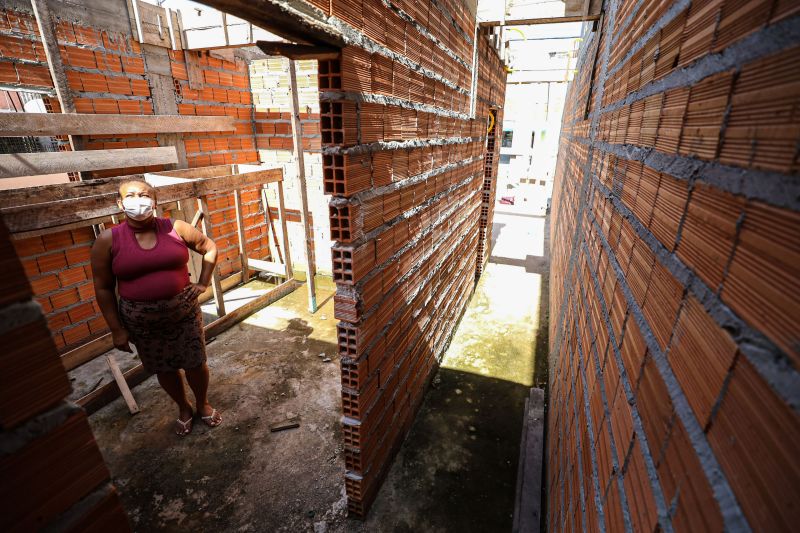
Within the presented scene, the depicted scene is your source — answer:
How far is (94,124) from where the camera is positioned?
4113 millimetres

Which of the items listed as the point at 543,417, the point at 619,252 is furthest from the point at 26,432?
the point at 543,417

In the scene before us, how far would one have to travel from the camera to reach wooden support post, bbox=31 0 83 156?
4082 millimetres

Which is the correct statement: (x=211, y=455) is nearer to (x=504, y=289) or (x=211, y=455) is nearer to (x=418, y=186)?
(x=418, y=186)

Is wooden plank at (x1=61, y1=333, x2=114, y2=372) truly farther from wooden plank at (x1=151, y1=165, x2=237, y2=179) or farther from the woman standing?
wooden plank at (x1=151, y1=165, x2=237, y2=179)

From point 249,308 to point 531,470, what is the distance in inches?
184

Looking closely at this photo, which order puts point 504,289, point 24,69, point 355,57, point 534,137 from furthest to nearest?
point 534,137 → point 504,289 → point 24,69 → point 355,57

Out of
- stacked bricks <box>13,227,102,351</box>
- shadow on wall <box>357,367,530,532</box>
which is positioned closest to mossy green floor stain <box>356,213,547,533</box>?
shadow on wall <box>357,367,530,532</box>

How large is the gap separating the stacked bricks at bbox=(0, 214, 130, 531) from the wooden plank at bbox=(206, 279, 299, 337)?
4470mm

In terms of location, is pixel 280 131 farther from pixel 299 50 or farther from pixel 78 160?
pixel 299 50

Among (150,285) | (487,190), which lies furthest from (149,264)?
(487,190)

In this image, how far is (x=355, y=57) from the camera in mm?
1955

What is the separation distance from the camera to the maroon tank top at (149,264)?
A: 2783mm

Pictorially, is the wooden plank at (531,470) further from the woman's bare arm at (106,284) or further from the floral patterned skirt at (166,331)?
the woman's bare arm at (106,284)

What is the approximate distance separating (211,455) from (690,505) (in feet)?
12.6
